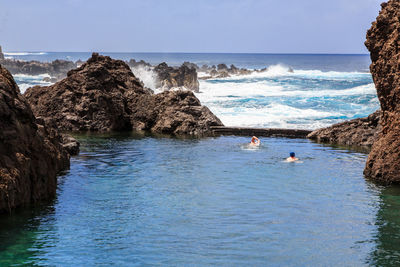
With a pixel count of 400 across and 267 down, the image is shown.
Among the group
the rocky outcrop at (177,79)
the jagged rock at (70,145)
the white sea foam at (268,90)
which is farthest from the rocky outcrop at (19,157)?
the rocky outcrop at (177,79)

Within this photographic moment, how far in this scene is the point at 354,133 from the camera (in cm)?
2358

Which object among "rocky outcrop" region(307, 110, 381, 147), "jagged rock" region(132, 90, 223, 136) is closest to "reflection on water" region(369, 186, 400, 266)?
"rocky outcrop" region(307, 110, 381, 147)

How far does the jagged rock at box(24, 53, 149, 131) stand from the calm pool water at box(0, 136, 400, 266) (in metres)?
7.64

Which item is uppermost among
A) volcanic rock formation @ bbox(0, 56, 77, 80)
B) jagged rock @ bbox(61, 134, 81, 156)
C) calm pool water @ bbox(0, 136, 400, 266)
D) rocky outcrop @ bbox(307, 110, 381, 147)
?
volcanic rock formation @ bbox(0, 56, 77, 80)

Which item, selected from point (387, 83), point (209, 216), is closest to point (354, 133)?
point (387, 83)

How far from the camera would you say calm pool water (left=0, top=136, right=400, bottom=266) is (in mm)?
10047

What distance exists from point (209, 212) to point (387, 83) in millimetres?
6351

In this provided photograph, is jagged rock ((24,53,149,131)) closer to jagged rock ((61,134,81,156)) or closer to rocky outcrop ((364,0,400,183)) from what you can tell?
jagged rock ((61,134,81,156))

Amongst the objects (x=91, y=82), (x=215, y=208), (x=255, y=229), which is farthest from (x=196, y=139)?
(x=255, y=229)

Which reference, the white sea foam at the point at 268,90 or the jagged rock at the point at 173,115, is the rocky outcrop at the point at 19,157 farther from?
the white sea foam at the point at 268,90

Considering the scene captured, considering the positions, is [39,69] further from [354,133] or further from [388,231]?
[388,231]

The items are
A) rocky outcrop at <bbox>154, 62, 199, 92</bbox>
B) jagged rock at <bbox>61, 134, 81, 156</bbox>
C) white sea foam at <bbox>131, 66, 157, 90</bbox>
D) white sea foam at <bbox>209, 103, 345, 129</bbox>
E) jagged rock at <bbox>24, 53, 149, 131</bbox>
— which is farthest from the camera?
white sea foam at <bbox>131, 66, 157, 90</bbox>

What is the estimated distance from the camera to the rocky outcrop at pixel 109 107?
27.2 meters

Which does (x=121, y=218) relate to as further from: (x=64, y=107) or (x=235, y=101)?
(x=235, y=101)
